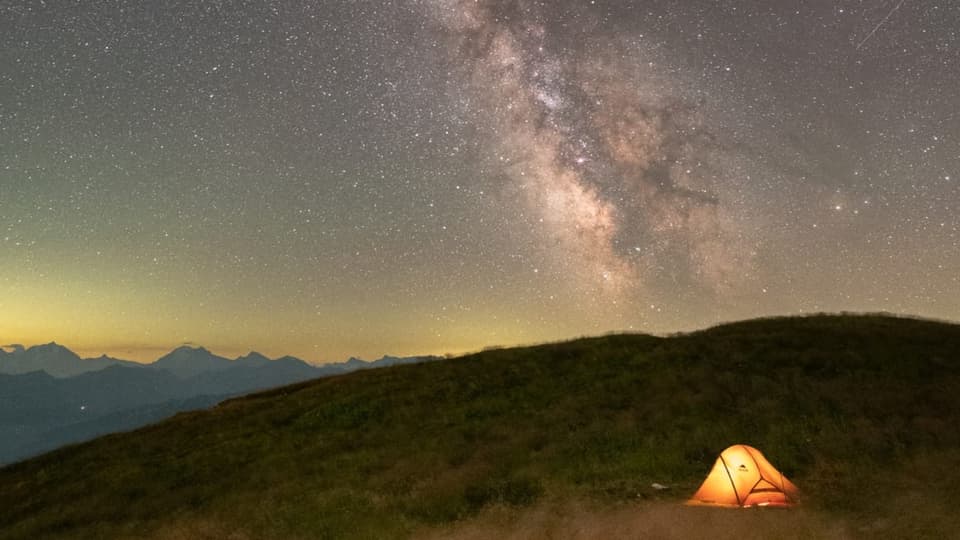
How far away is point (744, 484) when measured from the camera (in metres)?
21.5

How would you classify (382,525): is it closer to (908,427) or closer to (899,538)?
(899,538)

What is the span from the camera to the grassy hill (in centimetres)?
2203

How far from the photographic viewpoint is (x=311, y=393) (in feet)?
150

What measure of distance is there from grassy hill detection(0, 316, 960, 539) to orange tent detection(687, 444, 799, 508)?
0.79 metres

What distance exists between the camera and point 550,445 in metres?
28.2

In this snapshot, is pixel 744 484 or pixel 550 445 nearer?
pixel 744 484

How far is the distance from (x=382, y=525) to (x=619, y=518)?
23.7ft

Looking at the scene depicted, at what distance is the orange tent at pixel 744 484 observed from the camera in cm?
2114

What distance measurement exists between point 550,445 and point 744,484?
858cm

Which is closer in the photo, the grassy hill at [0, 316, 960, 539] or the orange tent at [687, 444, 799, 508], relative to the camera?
the orange tent at [687, 444, 799, 508]

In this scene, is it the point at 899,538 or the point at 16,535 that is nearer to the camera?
the point at 899,538

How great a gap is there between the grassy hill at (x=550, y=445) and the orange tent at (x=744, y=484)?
794mm

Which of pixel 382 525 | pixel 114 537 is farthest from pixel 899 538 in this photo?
pixel 114 537

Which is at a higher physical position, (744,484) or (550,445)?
(550,445)
